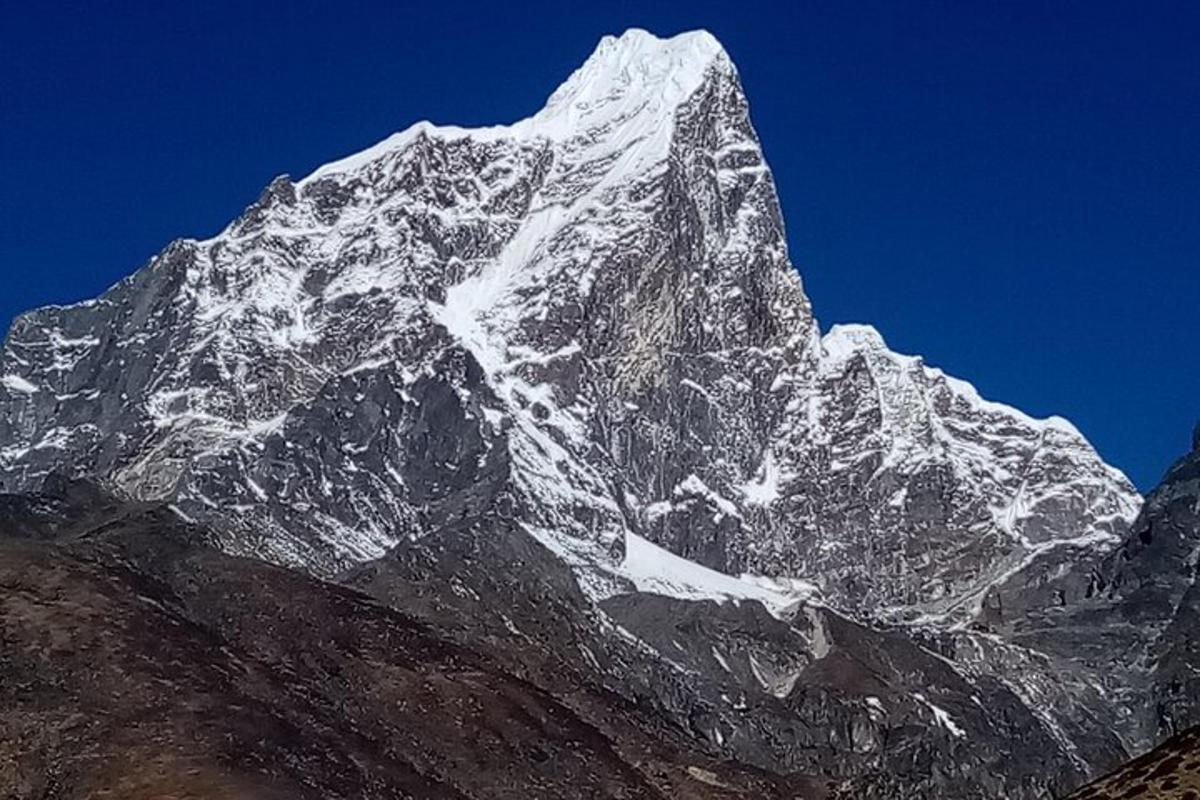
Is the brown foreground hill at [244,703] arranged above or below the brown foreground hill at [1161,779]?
above

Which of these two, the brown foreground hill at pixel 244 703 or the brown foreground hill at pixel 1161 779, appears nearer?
the brown foreground hill at pixel 1161 779

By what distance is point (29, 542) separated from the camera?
17038cm

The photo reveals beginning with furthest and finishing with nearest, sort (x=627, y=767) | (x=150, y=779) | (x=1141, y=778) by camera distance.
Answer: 1. (x=627, y=767)
2. (x=150, y=779)
3. (x=1141, y=778)

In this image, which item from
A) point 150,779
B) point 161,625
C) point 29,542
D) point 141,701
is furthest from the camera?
point 29,542

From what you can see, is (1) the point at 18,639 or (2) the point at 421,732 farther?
(2) the point at 421,732

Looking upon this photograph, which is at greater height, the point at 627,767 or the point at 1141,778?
the point at 627,767

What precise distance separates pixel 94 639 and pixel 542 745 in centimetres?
5208

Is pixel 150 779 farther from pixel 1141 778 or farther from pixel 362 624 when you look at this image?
pixel 1141 778

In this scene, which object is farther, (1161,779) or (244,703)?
(244,703)

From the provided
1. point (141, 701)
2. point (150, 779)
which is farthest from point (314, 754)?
point (150, 779)

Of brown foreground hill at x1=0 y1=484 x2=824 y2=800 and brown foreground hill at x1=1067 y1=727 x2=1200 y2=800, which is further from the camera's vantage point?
brown foreground hill at x1=0 y1=484 x2=824 y2=800

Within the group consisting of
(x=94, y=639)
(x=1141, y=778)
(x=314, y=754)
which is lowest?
(x=1141, y=778)

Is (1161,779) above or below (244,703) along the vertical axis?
below

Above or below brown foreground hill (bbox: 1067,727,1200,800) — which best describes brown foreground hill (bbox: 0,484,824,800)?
above
